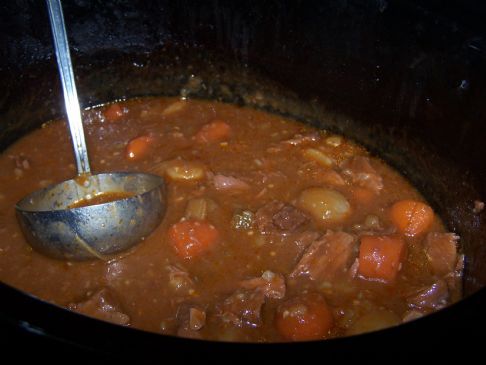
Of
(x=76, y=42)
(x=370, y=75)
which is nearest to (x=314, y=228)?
(x=370, y=75)

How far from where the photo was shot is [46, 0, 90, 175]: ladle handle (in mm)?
Answer: 2906

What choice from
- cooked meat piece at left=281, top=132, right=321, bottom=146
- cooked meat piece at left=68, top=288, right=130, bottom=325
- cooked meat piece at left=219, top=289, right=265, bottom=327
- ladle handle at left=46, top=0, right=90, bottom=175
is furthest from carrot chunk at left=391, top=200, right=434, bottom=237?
ladle handle at left=46, top=0, right=90, bottom=175

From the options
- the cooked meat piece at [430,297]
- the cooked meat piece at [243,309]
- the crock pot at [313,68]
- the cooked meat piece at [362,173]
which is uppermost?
the crock pot at [313,68]

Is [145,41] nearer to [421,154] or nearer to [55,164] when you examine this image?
[55,164]

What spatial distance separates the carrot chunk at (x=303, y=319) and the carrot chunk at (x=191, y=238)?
58 centimetres

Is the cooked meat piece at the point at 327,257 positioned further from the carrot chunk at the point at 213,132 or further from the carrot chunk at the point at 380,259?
the carrot chunk at the point at 213,132

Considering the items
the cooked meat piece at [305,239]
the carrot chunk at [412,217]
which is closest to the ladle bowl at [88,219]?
the cooked meat piece at [305,239]

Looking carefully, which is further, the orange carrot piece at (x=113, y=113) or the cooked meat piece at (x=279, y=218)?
the orange carrot piece at (x=113, y=113)

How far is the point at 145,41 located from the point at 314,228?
1.92 metres

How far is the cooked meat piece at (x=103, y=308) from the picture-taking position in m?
2.56

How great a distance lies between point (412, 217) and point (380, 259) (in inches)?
17.2

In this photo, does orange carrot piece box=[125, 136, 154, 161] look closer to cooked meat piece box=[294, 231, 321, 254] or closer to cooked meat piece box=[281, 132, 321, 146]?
cooked meat piece box=[281, 132, 321, 146]

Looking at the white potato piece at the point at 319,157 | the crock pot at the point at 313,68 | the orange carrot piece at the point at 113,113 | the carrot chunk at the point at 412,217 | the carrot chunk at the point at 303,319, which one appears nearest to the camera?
the carrot chunk at the point at 303,319

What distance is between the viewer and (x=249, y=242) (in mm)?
3008
